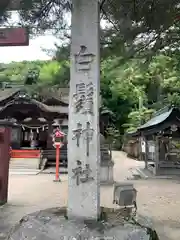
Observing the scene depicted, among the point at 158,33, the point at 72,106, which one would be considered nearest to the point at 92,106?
the point at 72,106

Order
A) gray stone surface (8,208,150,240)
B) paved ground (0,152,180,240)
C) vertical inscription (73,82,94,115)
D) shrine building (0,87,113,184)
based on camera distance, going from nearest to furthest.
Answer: gray stone surface (8,208,150,240) < vertical inscription (73,82,94,115) < paved ground (0,152,180,240) < shrine building (0,87,113,184)

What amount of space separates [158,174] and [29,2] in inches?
504

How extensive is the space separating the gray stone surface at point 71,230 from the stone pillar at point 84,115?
25 cm

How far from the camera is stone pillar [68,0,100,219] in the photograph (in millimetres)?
4102

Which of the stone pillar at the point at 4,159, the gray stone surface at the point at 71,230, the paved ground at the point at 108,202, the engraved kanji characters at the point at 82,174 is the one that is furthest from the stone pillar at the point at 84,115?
the stone pillar at the point at 4,159

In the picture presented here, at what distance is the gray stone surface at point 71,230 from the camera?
11.8ft

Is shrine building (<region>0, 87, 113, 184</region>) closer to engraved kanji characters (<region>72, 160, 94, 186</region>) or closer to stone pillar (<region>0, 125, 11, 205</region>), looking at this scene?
stone pillar (<region>0, 125, 11, 205</region>)

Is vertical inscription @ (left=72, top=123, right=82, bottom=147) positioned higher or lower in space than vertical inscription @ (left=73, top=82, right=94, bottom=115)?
lower

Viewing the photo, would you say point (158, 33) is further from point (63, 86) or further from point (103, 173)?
point (103, 173)

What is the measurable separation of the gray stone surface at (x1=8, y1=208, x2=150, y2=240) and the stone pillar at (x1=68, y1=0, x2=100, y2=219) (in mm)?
250

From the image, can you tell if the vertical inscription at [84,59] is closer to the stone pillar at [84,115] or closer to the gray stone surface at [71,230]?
the stone pillar at [84,115]

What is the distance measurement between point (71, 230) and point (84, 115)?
1.47 m

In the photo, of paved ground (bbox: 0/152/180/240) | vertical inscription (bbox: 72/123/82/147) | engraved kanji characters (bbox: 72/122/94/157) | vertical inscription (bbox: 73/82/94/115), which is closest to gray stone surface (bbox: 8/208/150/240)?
engraved kanji characters (bbox: 72/122/94/157)

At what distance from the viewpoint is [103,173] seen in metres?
11.9
